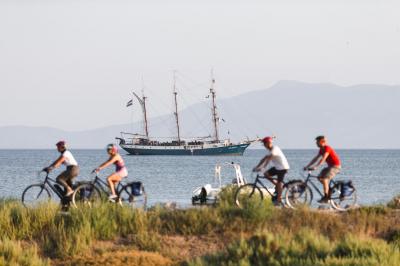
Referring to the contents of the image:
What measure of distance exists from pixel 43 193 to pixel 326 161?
6883 mm

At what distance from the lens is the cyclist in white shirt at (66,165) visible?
20750 mm

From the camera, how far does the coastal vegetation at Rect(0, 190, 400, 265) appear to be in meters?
18.2

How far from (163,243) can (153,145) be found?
154 metres

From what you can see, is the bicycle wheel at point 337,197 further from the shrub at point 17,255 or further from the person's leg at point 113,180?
the shrub at point 17,255

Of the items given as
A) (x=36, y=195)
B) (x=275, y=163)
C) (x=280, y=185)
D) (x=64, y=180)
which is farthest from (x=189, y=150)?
(x=275, y=163)

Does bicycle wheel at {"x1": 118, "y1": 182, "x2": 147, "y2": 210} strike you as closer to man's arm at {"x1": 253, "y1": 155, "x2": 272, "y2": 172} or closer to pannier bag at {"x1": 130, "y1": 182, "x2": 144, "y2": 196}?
pannier bag at {"x1": 130, "y1": 182, "x2": 144, "y2": 196}

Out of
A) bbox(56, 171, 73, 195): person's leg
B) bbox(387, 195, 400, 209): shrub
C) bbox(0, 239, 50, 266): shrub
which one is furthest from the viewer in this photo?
bbox(387, 195, 400, 209): shrub

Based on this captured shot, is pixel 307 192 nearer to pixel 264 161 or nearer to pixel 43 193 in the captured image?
pixel 264 161

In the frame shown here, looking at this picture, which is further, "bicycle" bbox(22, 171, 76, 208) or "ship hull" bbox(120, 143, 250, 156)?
"ship hull" bbox(120, 143, 250, 156)

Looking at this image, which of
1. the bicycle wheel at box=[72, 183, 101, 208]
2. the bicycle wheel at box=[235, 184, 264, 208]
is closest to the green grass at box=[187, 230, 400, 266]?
the bicycle wheel at box=[235, 184, 264, 208]

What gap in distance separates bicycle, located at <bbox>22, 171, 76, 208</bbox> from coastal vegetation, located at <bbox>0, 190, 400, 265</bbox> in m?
0.50

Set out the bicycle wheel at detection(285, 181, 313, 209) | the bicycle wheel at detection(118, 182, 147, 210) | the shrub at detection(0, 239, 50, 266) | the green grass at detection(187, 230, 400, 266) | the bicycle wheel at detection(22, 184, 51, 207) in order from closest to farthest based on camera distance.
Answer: the green grass at detection(187, 230, 400, 266), the shrub at detection(0, 239, 50, 266), the bicycle wheel at detection(285, 181, 313, 209), the bicycle wheel at detection(118, 182, 147, 210), the bicycle wheel at detection(22, 184, 51, 207)

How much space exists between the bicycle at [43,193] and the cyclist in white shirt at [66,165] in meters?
0.27

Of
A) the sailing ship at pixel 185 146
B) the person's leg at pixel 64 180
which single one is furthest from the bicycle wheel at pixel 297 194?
the sailing ship at pixel 185 146
